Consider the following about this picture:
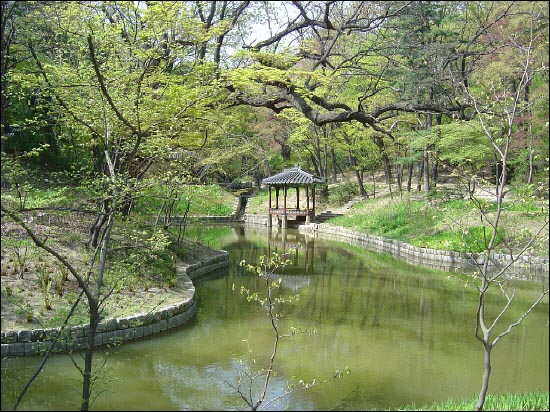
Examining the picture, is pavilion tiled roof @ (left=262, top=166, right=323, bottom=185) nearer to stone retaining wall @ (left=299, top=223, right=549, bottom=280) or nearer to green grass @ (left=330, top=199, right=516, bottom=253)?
green grass @ (left=330, top=199, right=516, bottom=253)

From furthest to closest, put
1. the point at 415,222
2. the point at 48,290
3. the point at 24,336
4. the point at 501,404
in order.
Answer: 1. the point at 415,222
2. the point at 48,290
3. the point at 24,336
4. the point at 501,404

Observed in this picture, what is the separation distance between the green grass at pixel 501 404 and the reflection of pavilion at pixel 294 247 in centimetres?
547

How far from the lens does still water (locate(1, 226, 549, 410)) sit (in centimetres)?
488

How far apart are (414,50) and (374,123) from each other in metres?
2.95

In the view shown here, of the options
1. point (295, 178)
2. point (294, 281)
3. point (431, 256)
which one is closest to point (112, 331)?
point (294, 281)

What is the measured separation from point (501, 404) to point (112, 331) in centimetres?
431

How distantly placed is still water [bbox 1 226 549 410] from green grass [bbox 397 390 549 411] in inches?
13.1

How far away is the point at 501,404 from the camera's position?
14.0 feet

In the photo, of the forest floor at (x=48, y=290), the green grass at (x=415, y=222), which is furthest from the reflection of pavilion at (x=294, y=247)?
the forest floor at (x=48, y=290)

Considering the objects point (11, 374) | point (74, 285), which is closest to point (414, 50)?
point (74, 285)

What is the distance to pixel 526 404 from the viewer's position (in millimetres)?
4164

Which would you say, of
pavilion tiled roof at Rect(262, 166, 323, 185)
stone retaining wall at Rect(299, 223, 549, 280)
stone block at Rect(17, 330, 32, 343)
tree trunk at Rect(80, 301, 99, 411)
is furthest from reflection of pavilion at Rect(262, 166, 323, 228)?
tree trunk at Rect(80, 301, 99, 411)

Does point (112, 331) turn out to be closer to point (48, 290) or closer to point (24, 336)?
point (24, 336)

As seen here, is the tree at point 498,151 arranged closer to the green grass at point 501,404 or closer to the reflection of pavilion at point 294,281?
the green grass at point 501,404
